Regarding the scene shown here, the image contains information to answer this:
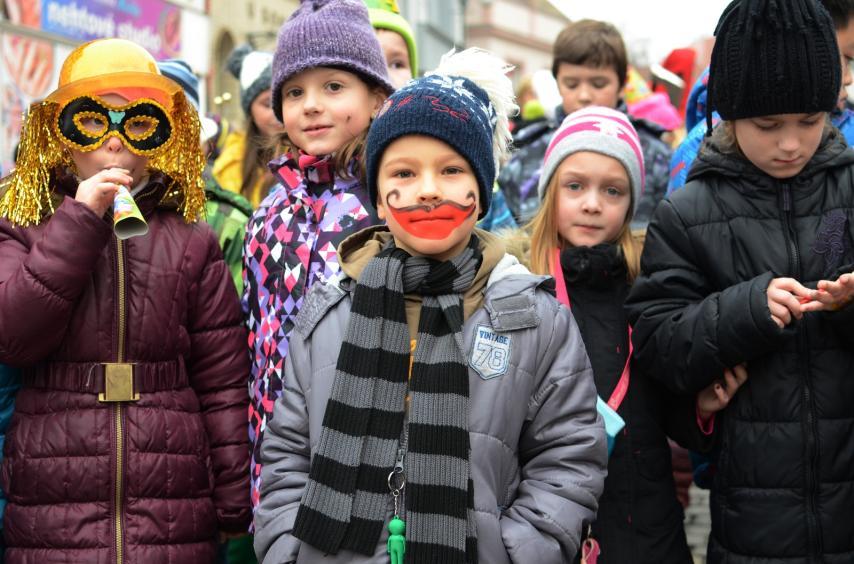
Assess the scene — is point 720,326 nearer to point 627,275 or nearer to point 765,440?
point 765,440

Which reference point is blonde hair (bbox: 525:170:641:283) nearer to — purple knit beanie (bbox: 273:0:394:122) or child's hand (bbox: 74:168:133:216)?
purple knit beanie (bbox: 273:0:394:122)

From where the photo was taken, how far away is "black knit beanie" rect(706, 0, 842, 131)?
3242mm

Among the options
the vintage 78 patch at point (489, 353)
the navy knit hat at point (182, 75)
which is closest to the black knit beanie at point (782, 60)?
the vintage 78 patch at point (489, 353)

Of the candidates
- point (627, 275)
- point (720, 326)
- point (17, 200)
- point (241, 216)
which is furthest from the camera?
point (241, 216)

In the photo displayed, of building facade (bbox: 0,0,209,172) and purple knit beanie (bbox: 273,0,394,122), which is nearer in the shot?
purple knit beanie (bbox: 273,0,394,122)

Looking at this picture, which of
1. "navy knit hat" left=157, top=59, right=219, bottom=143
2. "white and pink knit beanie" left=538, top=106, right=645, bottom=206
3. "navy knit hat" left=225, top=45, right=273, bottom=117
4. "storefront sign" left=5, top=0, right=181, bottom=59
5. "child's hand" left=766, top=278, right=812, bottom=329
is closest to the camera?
"child's hand" left=766, top=278, right=812, bottom=329

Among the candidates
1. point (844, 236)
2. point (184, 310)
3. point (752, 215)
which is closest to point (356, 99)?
point (184, 310)

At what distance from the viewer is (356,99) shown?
388 cm

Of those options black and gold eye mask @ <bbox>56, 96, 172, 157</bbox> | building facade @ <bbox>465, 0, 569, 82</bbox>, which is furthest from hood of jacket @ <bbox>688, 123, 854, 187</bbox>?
building facade @ <bbox>465, 0, 569, 82</bbox>

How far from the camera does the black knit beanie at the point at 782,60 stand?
3242mm

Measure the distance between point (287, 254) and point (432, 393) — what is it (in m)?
1.04

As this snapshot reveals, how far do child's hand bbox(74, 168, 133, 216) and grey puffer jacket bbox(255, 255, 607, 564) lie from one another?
0.73 m

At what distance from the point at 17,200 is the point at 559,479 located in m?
1.86

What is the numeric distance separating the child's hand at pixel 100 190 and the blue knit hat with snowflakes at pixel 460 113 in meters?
0.77
